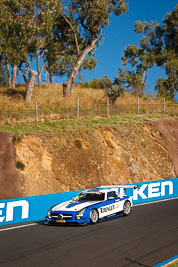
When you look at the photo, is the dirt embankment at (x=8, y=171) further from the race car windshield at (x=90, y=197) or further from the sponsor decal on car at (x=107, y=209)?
the sponsor decal on car at (x=107, y=209)

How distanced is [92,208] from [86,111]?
65.0 ft

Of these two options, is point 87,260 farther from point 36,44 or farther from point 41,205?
point 36,44

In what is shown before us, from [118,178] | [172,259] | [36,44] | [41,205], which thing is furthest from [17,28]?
[172,259]

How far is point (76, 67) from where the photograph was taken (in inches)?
1471

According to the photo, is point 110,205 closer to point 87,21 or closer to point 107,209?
point 107,209

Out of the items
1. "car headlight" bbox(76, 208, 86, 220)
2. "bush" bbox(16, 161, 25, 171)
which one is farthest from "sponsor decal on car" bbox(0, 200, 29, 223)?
"bush" bbox(16, 161, 25, 171)

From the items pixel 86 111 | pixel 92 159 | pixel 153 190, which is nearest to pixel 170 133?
pixel 86 111

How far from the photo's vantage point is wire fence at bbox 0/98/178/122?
2828 cm

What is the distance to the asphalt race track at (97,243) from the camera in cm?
862

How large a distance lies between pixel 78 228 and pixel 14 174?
9.70m

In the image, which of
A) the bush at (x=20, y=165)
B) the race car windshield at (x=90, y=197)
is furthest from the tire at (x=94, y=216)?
the bush at (x=20, y=165)

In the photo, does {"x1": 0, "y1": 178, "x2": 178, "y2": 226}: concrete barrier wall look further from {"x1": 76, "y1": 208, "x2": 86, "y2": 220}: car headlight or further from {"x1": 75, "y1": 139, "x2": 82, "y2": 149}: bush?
{"x1": 75, "y1": 139, "x2": 82, "y2": 149}: bush

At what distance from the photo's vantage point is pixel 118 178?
2691 centimetres

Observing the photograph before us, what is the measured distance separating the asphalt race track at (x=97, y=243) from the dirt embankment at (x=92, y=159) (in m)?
8.73
